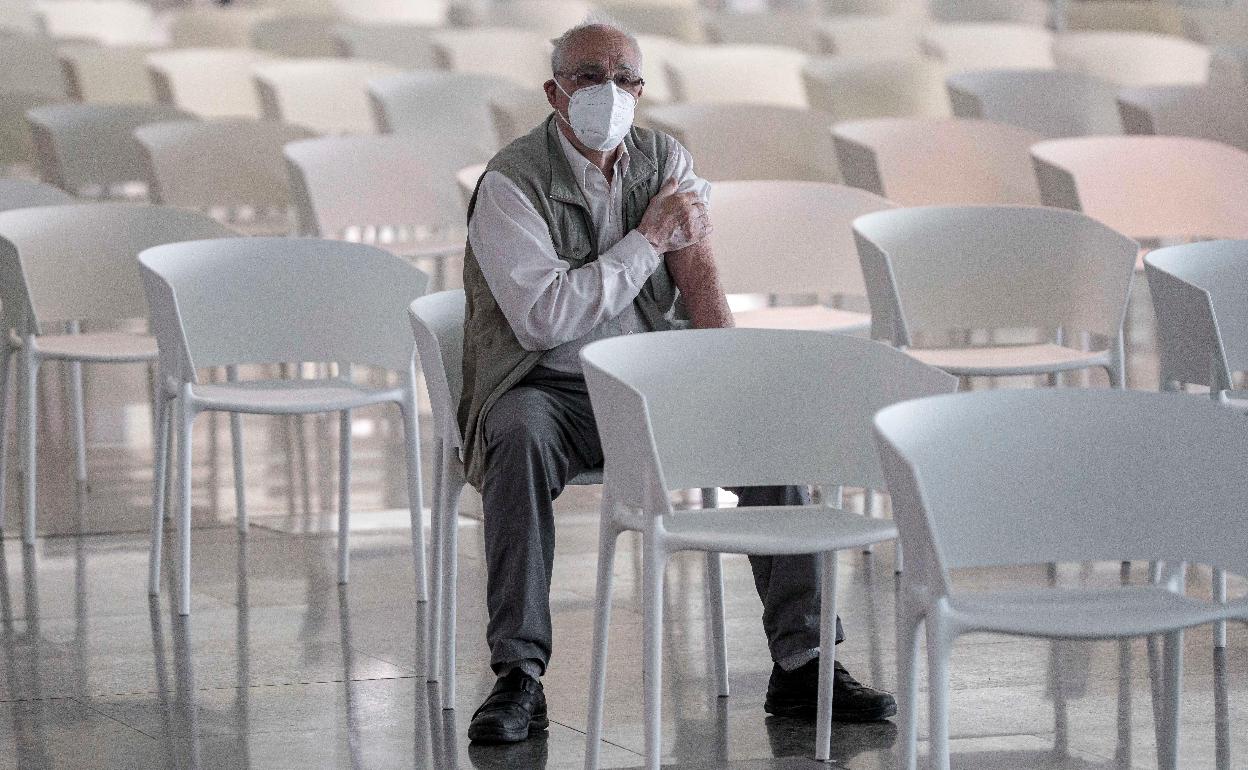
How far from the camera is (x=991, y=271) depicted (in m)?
5.48

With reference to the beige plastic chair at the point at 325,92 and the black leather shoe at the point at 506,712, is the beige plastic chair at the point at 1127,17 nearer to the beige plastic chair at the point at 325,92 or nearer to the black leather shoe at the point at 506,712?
the beige plastic chair at the point at 325,92

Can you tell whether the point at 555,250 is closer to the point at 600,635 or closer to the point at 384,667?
the point at 600,635

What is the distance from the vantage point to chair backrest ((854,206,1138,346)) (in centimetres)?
543

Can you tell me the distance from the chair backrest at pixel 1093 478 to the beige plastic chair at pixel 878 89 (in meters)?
6.45

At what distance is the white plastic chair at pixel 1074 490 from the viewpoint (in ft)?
10.2

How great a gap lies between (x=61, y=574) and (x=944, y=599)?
9.94 feet

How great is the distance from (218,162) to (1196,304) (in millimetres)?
4156

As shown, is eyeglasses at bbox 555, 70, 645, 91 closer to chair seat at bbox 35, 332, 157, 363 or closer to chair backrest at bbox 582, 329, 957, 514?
chair backrest at bbox 582, 329, 957, 514

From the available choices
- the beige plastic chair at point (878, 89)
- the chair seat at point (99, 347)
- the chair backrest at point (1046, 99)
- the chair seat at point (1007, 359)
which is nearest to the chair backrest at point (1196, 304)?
the chair seat at point (1007, 359)

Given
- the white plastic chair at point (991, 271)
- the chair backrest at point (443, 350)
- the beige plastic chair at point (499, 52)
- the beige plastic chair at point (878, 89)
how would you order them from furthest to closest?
the beige plastic chair at point (499, 52), the beige plastic chair at point (878, 89), the white plastic chair at point (991, 271), the chair backrest at point (443, 350)

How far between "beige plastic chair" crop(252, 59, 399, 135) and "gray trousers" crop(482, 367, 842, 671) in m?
5.66

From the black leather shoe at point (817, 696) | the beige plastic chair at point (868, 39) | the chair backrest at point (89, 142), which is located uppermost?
the beige plastic chair at point (868, 39)

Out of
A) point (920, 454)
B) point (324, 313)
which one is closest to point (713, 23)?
point (324, 313)

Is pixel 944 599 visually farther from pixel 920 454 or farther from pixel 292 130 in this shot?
pixel 292 130
